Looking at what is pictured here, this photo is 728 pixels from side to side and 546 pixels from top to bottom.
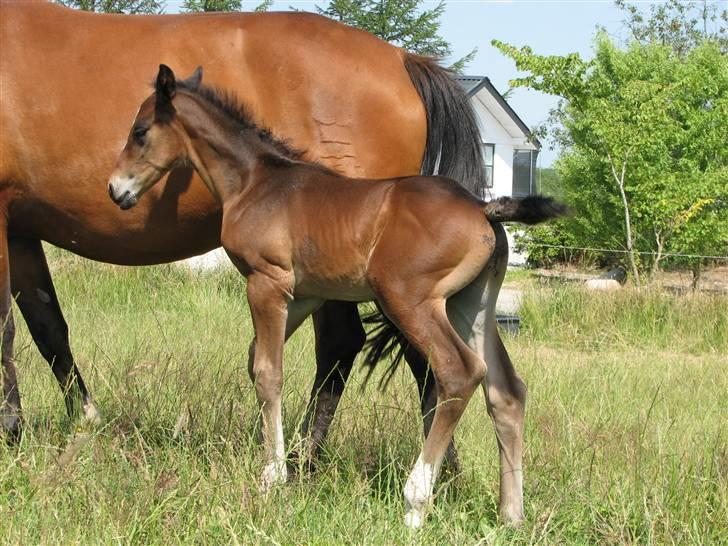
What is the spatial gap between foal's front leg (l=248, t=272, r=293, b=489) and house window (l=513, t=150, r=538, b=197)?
110 feet

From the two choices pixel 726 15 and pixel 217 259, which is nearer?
pixel 217 259

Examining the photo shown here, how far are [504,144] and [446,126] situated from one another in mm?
31990

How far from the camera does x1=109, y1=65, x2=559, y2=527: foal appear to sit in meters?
3.85

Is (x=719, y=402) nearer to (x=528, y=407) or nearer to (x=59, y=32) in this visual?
(x=528, y=407)

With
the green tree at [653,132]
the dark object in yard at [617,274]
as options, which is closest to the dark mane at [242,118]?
the green tree at [653,132]

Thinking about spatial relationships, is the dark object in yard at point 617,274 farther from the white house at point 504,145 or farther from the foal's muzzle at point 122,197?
the foal's muzzle at point 122,197

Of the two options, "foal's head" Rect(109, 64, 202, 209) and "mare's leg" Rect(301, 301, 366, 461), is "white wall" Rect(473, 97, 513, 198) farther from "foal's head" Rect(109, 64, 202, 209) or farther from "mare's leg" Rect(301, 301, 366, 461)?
"foal's head" Rect(109, 64, 202, 209)

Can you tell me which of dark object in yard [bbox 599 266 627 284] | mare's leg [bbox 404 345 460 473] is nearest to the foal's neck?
mare's leg [bbox 404 345 460 473]

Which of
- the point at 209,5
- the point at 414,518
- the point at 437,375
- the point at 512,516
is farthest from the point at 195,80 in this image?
the point at 209,5

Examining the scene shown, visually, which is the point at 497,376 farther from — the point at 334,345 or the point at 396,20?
the point at 396,20

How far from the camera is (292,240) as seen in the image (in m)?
4.18

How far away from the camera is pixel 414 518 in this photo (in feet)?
12.3

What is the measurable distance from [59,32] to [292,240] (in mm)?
1762

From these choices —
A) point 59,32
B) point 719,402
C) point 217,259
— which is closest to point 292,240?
point 59,32
